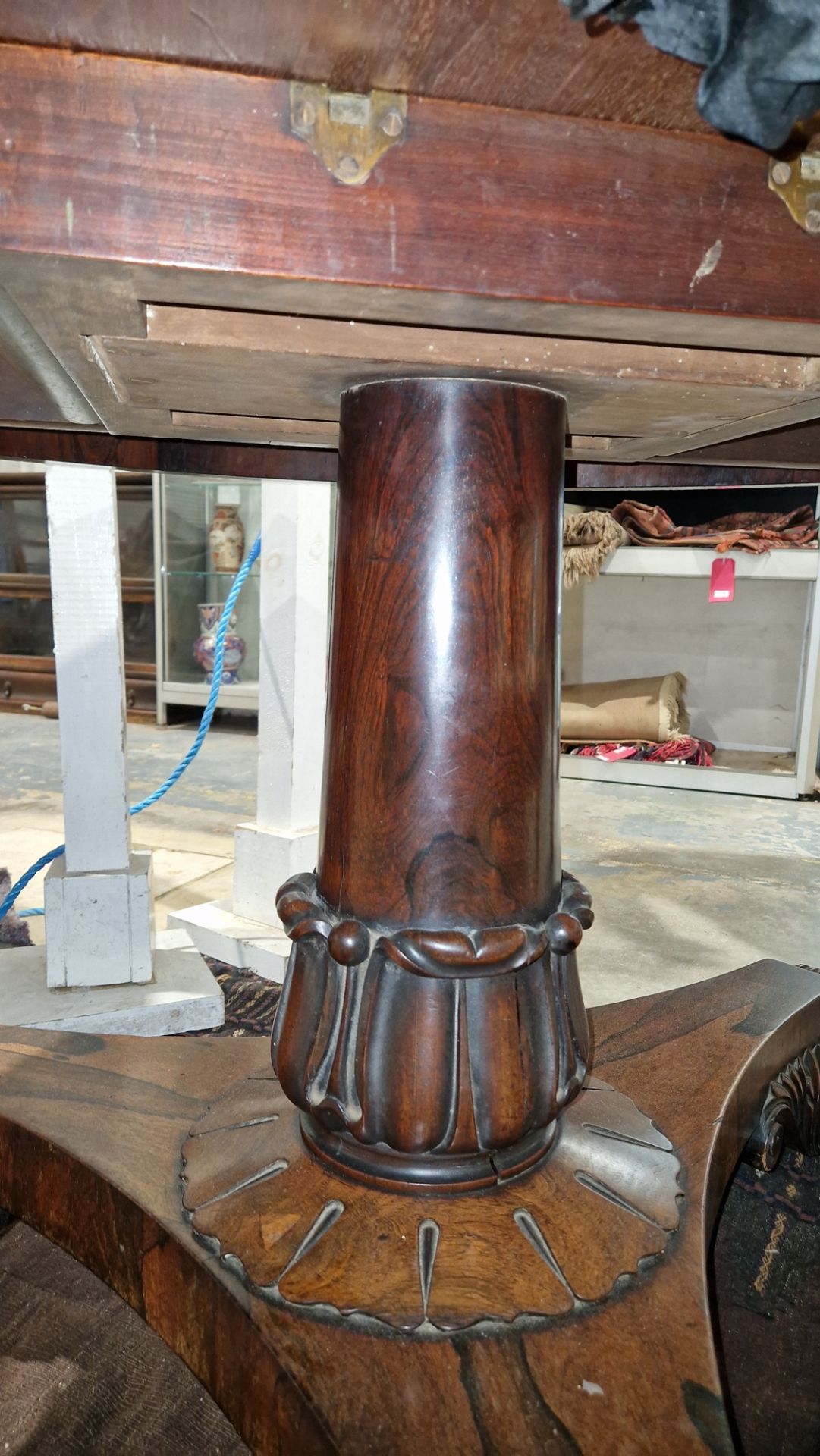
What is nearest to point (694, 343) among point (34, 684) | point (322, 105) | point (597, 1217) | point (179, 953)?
point (322, 105)

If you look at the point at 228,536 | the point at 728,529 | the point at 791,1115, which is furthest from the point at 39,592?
the point at 791,1115

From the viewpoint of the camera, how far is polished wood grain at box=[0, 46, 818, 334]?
1.25 ft

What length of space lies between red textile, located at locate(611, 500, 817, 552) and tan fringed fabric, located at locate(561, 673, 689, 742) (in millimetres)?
604

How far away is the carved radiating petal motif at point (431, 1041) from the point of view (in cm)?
61

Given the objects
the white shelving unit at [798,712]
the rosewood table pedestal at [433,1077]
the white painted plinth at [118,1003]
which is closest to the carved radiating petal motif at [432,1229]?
the rosewood table pedestal at [433,1077]

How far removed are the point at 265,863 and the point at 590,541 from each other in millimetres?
Answer: 2109

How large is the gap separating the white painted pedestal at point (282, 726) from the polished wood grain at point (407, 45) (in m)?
1.45

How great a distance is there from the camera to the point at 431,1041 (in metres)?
0.61

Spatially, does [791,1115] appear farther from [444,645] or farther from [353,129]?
[353,129]

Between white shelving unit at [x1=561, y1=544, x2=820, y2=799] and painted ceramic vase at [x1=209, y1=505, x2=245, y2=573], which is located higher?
painted ceramic vase at [x1=209, y1=505, x2=245, y2=573]

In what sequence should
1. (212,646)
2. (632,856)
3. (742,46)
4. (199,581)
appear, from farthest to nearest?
(199,581) < (212,646) < (632,856) < (742,46)

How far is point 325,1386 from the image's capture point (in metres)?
0.51

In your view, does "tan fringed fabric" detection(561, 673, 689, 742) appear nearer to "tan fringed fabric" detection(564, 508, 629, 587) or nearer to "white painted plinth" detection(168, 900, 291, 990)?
"tan fringed fabric" detection(564, 508, 629, 587)

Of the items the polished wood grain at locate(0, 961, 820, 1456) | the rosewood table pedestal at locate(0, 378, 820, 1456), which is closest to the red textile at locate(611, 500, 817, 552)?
the polished wood grain at locate(0, 961, 820, 1456)
